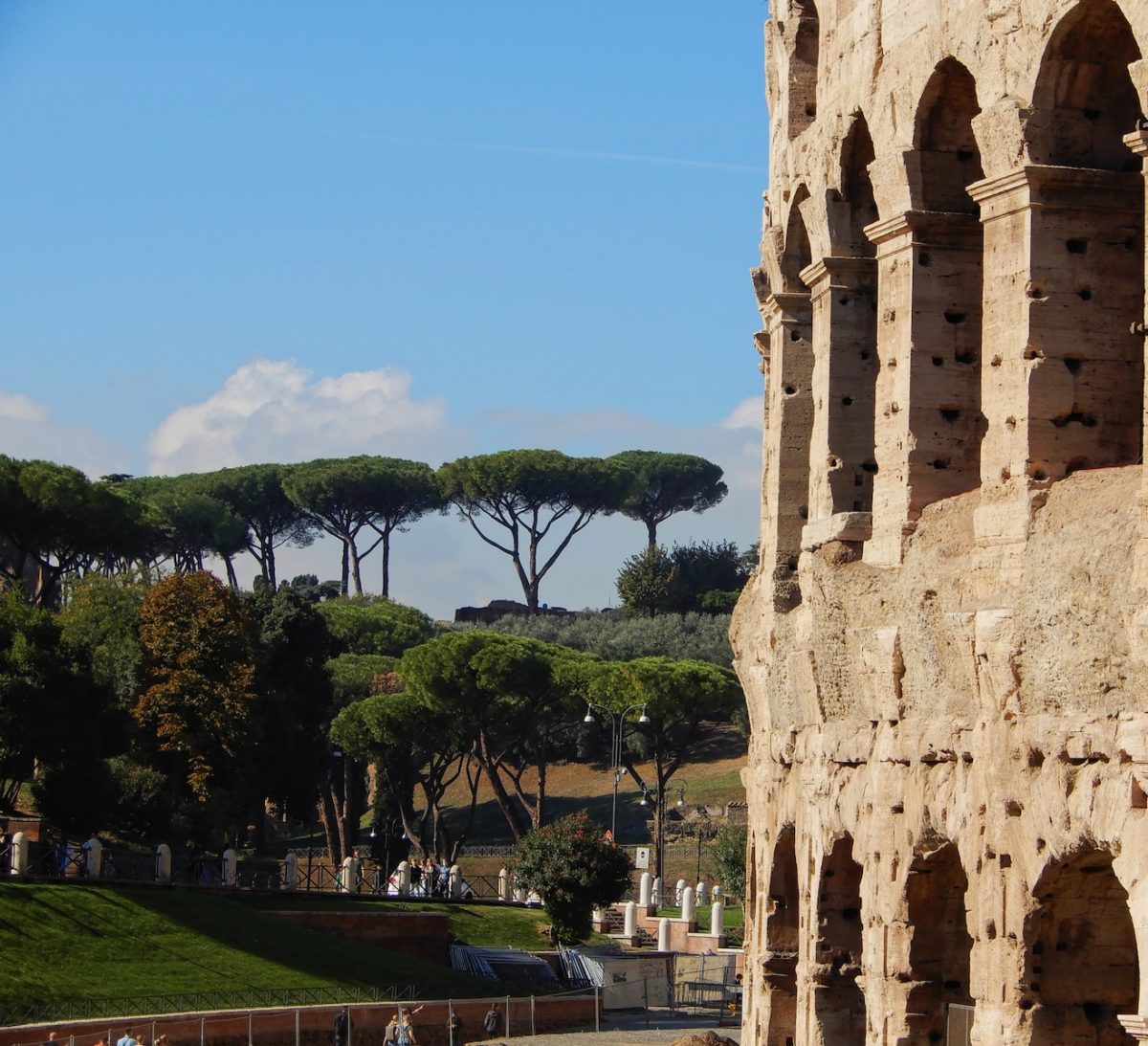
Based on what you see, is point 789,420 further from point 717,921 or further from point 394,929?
point 717,921

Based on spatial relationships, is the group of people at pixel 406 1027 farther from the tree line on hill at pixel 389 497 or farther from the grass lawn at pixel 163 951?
the tree line on hill at pixel 389 497

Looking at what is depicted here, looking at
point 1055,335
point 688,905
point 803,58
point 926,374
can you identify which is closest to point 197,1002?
point 803,58

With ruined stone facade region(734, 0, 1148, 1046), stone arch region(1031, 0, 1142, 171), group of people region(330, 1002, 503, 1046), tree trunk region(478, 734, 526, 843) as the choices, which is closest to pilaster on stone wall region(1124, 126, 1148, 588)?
ruined stone facade region(734, 0, 1148, 1046)

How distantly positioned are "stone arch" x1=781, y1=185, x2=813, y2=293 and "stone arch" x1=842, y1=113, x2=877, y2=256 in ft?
4.92

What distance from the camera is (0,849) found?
35.0 meters

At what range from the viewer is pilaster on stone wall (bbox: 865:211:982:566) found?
66.6 feet

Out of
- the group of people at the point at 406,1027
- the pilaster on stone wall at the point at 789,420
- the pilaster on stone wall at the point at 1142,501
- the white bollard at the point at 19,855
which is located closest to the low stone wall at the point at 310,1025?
the group of people at the point at 406,1027

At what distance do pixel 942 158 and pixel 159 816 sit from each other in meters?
26.6

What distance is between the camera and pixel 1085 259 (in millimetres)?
18719

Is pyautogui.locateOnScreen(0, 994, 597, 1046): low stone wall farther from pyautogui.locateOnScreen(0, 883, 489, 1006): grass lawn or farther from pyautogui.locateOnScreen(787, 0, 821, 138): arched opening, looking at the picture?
pyautogui.locateOnScreen(787, 0, 821, 138): arched opening

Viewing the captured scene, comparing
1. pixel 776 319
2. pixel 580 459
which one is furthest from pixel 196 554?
pixel 776 319

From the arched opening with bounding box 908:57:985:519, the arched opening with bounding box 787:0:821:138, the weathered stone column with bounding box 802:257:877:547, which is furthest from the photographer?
the arched opening with bounding box 787:0:821:138

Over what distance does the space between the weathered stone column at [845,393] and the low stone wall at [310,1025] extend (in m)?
10.9

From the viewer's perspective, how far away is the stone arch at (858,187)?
2216 centimetres
